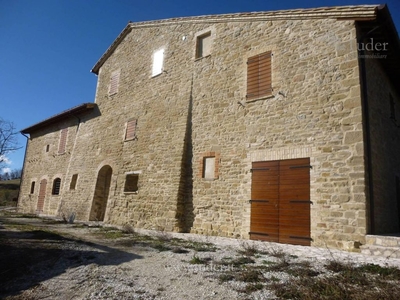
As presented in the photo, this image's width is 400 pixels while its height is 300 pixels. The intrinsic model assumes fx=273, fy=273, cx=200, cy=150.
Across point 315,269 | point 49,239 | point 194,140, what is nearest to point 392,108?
point 194,140

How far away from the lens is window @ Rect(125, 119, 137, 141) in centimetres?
1156

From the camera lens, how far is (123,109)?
12.6 meters

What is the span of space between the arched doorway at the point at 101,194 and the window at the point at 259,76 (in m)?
7.90

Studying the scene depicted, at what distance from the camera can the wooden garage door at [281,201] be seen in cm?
649

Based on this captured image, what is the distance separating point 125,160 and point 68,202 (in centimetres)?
477

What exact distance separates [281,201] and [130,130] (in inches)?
290

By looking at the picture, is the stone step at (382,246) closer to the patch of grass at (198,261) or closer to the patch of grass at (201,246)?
the patch of grass at (201,246)

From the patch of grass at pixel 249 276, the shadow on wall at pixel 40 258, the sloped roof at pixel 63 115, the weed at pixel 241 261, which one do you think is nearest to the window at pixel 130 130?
the sloped roof at pixel 63 115

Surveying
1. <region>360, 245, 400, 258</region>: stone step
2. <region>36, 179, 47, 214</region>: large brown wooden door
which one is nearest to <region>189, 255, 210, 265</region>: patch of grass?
<region>360, 245, 400, 258</region>: stone step

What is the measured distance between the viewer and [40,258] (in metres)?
4.86

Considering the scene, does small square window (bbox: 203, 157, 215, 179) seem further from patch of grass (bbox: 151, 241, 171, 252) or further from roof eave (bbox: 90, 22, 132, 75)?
roof eave (bbox: 90, 22, 132, 75)

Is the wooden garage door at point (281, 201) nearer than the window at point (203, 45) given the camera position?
Yes

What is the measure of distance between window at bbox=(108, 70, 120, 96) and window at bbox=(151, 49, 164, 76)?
281 centimetres

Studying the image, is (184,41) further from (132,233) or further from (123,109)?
(132,233)
